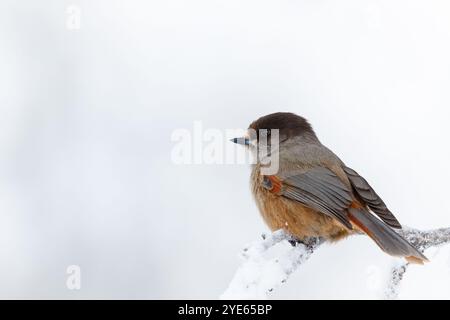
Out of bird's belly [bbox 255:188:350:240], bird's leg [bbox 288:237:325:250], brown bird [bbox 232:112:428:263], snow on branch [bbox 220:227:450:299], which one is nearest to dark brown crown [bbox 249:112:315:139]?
brown bird [bbox 232:112:428:263]

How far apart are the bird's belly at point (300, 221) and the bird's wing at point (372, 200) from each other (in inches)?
10.2

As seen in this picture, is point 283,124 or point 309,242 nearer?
point 309,242

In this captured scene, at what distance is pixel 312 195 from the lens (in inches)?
180

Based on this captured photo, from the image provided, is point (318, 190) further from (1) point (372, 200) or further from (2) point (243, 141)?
(2) point (243, 141)

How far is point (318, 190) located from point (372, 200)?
387 mm

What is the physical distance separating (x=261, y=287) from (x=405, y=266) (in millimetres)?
1141

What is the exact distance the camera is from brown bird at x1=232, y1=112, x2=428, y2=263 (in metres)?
4.24

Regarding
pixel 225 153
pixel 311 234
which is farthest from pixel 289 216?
pixel 225 153

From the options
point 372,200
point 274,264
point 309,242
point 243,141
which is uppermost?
point 243,141

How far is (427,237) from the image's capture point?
3580 millimetres

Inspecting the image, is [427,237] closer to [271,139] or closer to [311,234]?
[311,234]

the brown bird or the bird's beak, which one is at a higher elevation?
the bird's beak

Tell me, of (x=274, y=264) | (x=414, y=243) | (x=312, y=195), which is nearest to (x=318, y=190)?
(x=312, y=195)

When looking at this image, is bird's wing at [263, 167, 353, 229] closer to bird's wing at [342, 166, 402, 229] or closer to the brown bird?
the brown bird
